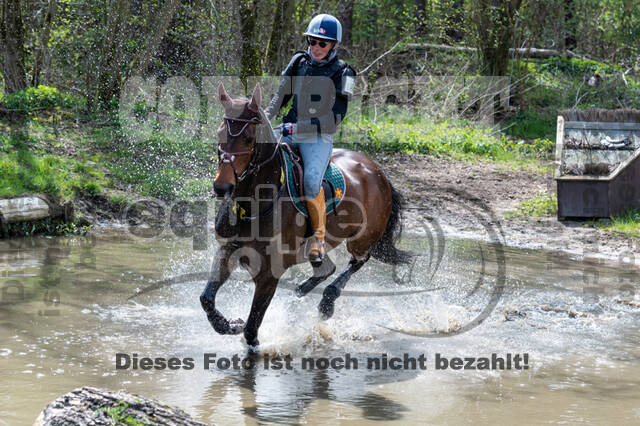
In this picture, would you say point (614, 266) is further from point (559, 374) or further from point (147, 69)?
point (147, 69)

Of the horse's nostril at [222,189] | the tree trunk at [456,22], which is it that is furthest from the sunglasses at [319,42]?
the tree trunk at [456,22]

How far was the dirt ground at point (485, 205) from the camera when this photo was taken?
986 cm

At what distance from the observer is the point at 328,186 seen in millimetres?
6098

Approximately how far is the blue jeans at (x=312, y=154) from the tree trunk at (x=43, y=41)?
Answer: 30.2ft

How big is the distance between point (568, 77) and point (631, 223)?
969 cm

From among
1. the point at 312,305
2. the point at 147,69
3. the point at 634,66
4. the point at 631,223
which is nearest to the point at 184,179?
the point at 147,69

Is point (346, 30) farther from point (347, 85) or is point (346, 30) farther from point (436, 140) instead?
point (347, 85)

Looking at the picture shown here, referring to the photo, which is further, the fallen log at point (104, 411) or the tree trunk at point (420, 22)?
the tree trunk at point (420, 22)

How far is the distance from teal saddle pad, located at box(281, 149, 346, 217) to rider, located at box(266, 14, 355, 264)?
9 cm

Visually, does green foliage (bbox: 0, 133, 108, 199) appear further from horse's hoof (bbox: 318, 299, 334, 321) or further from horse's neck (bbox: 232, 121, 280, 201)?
horse's neck (bbox: 232, 121, 280, 201)

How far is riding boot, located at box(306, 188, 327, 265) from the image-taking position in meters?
5.70

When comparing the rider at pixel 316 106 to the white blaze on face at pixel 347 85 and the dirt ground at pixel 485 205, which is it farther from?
the dirt ground at pixel 485 205

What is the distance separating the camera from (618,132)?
38.7 feet

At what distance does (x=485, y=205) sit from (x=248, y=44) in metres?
5.89
